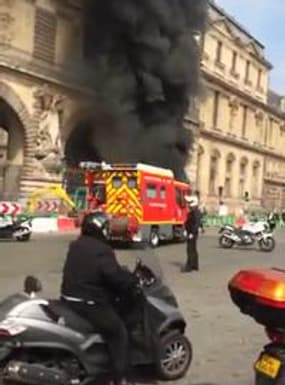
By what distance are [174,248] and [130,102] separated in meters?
19.3

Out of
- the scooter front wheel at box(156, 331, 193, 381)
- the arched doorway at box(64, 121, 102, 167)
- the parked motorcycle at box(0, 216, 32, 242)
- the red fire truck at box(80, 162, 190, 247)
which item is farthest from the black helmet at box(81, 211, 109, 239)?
the arched doorway at box(64, 121, 102, 167)

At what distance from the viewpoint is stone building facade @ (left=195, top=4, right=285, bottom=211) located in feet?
219

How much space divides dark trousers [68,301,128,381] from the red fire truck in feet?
60.0

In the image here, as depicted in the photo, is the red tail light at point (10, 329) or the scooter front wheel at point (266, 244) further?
the scooter front wheel at point (266, 244)

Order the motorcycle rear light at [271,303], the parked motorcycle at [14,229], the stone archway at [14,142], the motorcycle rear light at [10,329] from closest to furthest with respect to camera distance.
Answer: the motorcycle rear light at [271,303] → the motorcycle rear light at [10,329] → the parked motorcycle at [14,229] → the stone archway at [14,142]

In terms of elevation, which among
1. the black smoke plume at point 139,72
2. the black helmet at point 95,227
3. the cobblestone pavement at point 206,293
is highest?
the black smoke plume at point 139,72

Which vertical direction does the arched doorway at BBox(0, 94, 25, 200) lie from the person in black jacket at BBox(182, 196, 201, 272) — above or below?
above

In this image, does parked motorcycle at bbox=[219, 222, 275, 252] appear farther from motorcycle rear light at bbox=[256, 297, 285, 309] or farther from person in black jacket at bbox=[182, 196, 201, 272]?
motorcycle rear light at bbox=[256, 297, 285, 309]

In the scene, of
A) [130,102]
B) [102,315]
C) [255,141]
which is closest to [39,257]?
[102,315]

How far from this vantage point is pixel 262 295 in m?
4.72

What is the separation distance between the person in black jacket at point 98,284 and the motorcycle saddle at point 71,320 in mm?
46

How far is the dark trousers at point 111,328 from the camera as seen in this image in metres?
5.88

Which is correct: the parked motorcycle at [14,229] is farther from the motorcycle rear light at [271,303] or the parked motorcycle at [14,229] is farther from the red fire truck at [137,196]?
the motorcycle rear light at [271,303]

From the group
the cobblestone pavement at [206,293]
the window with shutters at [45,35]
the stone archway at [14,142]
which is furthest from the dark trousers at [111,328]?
the window with shutters at [45,35]
